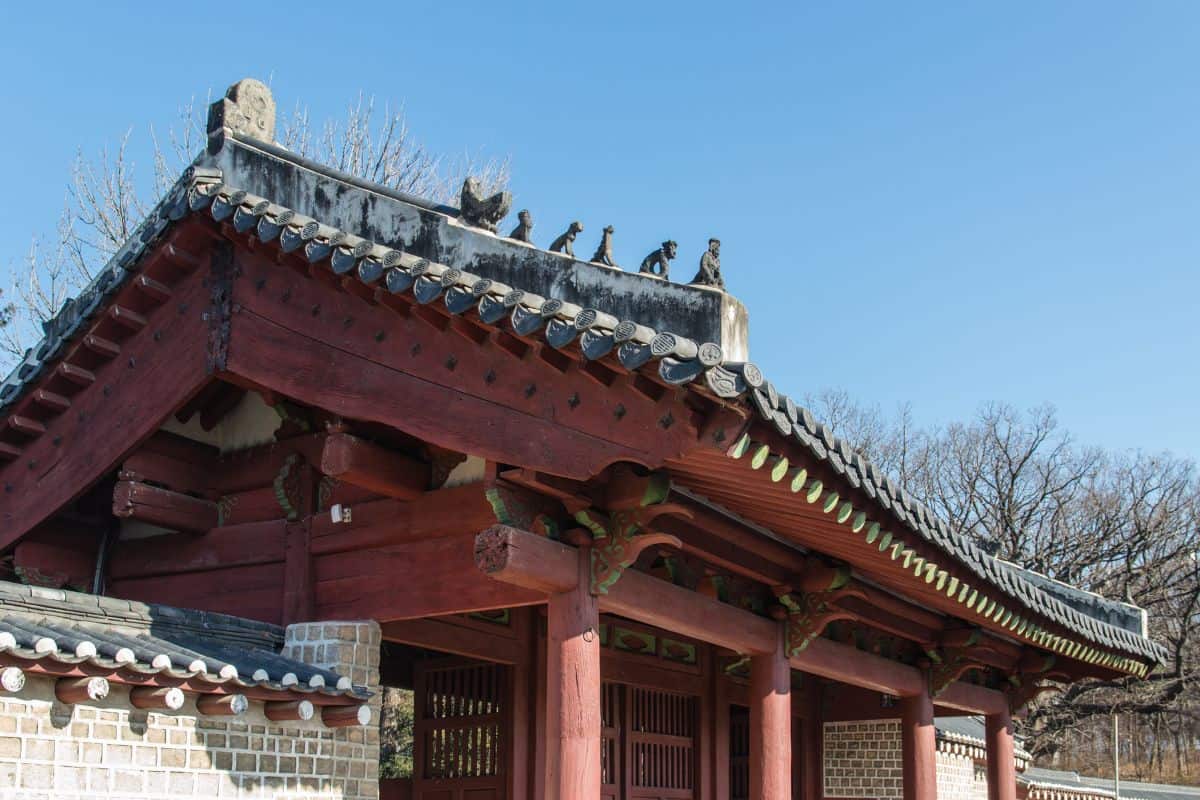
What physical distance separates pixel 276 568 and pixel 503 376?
2.66 m

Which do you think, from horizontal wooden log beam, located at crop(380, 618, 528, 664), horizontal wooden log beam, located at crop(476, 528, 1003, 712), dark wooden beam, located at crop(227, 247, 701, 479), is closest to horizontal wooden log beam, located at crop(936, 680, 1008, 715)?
horizontal wooden log beam, located at crop(476, 528, 1003, 712)

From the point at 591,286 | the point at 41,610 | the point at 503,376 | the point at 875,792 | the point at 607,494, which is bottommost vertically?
the point at 875,792

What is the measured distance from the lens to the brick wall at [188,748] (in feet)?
21.8

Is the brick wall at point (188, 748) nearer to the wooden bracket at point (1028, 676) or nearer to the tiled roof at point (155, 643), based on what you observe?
the tiled roof at point (155, 643)

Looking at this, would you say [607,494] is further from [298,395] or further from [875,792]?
[875,792]

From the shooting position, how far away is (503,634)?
10086mm

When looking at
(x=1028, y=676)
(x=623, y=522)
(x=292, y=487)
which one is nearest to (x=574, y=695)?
(x=623, y=522)

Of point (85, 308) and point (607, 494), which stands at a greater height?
point (85, 308)

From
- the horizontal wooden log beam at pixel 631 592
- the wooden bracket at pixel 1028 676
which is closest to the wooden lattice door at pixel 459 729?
the horizontal wooden log beam at pixel 631 592

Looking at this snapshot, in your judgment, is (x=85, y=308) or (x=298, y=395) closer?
(x=298, y=395)

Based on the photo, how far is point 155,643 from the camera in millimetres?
7738

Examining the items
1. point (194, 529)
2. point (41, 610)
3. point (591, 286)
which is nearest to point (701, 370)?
point (591, 286)

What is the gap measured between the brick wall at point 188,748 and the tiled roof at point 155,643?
0.79ft

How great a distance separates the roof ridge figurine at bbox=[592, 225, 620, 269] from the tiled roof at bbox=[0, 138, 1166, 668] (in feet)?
1.58
